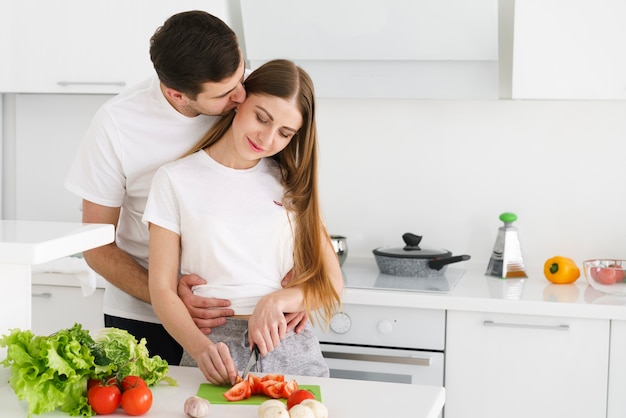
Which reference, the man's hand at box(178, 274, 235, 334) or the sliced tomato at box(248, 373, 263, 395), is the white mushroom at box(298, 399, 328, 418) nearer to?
the sliced tomato at box(248, 373, 263, 395)

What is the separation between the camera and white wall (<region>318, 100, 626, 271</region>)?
293 cm

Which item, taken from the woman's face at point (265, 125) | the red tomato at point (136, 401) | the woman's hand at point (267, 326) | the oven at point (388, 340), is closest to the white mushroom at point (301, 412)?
the red tomato at point (136, 401)

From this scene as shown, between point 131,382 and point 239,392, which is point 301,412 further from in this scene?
point 131,382

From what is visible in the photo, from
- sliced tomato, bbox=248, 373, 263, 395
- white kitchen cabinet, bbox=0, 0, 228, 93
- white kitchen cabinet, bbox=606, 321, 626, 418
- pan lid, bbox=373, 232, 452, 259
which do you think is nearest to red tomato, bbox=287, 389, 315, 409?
sliced tomato, bbox=248, 373, 263, 395

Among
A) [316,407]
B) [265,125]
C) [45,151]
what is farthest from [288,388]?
[45,151]

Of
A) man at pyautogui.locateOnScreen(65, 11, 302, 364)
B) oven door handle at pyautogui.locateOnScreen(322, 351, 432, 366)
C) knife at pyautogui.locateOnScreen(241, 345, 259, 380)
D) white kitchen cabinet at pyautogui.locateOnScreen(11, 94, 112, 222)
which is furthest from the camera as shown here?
white kitchen cabinet at pyautogui.locateOnScreen(11, 94, 112, 222)

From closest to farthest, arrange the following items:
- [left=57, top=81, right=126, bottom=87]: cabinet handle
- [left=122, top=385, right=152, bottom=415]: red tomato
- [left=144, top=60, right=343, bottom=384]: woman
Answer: [left=122, top=385, right=152, bottom=415]: red tomato → [left=144, top=60, right=343, bottom=384]: woman → [left=57, top=81, right=126, bottom=87]: cabinet handle

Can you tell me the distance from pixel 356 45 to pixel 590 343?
1167mm

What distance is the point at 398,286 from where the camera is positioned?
2.64 meters

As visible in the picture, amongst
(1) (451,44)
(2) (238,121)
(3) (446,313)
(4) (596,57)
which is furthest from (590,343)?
(2) (238,121)

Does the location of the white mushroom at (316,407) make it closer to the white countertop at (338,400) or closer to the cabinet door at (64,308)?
the white countertop at (338,400)

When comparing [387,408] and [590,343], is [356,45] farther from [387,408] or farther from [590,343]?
[387,408]

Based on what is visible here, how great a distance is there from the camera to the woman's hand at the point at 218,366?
1619mm

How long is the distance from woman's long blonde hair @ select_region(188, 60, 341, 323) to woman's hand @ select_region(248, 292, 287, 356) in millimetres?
104
